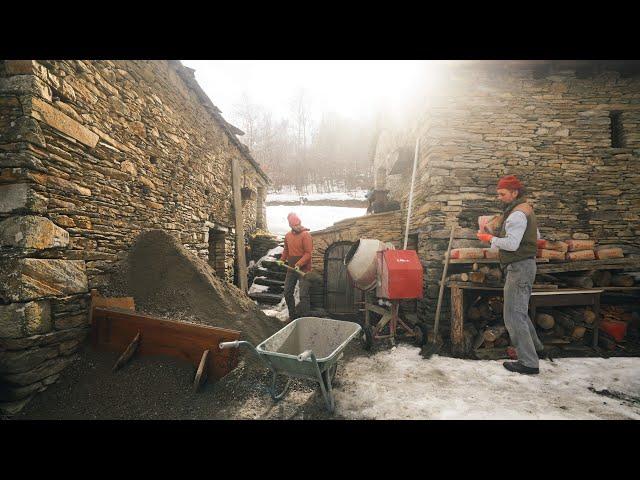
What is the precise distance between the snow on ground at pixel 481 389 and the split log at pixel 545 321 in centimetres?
47

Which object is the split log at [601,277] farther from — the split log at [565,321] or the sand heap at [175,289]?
the sand heap at [175,289]

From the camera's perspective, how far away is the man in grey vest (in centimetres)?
323

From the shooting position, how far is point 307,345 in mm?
3451

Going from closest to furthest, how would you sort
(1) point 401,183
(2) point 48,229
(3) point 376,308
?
(2) point 48,229 → (3) point 376,308 → (1) point 401,183

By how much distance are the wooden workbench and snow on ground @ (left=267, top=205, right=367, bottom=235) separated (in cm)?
1022

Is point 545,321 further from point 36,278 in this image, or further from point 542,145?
point 36,278

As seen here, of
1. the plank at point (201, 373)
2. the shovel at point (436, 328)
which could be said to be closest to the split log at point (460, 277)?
the shovel at point (436, 328)

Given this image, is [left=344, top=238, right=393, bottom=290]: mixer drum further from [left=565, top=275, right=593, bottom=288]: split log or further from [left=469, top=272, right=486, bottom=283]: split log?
[left=565, top=275, right=593, bottom=288]: split log

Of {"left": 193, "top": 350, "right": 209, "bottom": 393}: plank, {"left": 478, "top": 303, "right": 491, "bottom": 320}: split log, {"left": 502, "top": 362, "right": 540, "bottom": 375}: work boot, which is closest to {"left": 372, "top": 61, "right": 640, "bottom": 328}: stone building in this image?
{"left": 478, "top": 303, "right": 491, "bottom": 320}: split log

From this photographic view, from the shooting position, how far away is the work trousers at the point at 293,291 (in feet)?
18.1

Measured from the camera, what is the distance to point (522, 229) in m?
3.19
